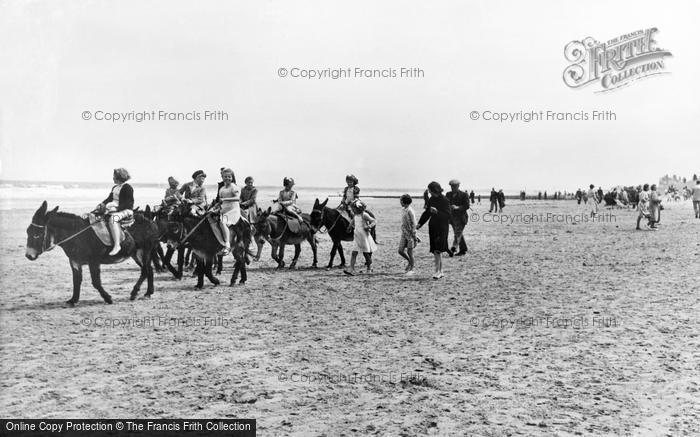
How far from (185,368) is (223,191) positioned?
553 cm

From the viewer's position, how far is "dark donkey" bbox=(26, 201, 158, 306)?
27.0 ft

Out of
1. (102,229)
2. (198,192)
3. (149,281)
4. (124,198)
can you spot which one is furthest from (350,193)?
(102,229)

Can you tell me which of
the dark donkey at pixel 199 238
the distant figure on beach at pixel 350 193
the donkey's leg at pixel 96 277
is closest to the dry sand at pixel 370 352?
the donkey's leg at pixel 96 277

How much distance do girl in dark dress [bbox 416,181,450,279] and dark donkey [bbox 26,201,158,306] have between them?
638cm

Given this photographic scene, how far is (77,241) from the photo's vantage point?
870 centimetres

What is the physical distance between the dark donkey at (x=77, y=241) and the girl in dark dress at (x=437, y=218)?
6.38 meters

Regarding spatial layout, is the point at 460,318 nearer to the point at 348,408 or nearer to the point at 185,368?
the point at 348,408

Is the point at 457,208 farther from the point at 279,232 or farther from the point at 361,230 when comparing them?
the point at 279,232

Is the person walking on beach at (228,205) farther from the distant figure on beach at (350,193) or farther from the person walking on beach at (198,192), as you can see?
the distant figure on beach at (350,193)

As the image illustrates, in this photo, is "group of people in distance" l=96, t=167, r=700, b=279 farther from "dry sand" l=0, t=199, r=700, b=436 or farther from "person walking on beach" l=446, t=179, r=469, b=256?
"person walking on beach" l=446, t=179, r=469, b=256

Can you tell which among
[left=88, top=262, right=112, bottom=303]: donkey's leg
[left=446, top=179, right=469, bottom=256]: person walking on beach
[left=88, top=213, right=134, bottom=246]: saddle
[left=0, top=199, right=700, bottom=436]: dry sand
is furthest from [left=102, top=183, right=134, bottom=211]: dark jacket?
[left=446, top=179, right=469, bottom=256]: person walking on beach

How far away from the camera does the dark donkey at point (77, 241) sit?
822 cm

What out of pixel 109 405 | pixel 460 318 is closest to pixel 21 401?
pixel 109 405

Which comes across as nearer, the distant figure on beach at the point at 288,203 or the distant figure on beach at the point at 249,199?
the distant figure on beach at the point at 249,199
